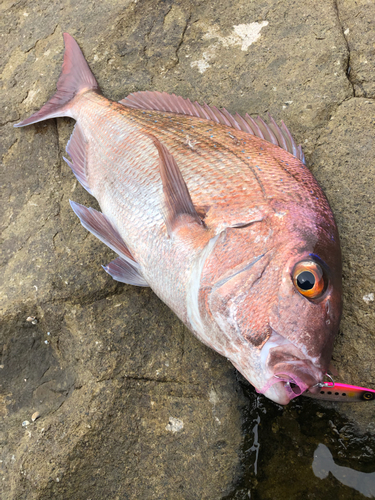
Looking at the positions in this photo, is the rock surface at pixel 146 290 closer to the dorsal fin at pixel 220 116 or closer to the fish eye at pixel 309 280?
the dorsal fin at pixel 220 116

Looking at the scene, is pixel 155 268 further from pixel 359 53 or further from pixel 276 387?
pixel 359 53

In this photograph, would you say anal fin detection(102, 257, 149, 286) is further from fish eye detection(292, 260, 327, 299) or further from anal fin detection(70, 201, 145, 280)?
fish eye detection(292, 260, 327, 299)

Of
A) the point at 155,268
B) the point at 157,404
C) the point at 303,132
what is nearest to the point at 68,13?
the point at 303,132

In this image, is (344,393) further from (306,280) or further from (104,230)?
(104,230)

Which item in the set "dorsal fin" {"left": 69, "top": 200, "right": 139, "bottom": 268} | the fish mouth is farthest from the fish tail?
the fish mouth

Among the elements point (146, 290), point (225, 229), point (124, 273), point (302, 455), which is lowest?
point (302, 455)

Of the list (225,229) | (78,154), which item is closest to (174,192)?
(225,229)
